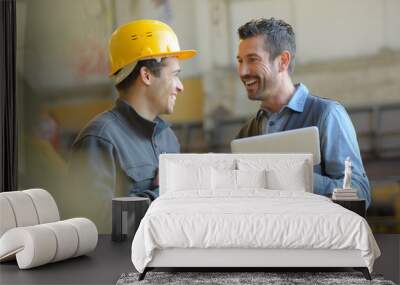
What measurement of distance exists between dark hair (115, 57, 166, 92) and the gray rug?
8.87 feet

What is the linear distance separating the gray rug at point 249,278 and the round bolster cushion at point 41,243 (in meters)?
0.64

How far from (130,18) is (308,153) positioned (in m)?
2.36

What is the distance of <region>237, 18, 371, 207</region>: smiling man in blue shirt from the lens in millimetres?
6852

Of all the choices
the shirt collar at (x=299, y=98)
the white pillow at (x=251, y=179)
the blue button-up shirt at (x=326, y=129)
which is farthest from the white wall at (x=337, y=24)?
the white pillow at (x=251, y=179)

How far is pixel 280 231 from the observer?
456 cm

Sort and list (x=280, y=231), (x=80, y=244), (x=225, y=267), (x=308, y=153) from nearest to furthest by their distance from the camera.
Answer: (x=280, y=231) → (x=225, y=267) → (x=80, y=244) → (x=308, y=153)

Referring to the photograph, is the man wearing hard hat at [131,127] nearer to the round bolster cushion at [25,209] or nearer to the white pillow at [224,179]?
the white pillow at [224,179]

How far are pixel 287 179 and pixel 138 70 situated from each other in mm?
2061

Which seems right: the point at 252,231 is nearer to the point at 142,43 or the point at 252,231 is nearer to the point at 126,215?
the point at 126,215

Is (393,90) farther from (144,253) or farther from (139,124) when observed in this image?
(144,253)

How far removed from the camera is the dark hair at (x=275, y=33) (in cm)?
696

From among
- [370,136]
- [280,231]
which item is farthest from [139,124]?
[280,231]

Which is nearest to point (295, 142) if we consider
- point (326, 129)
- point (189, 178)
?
point (326, 129)

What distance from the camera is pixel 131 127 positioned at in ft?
23.0
